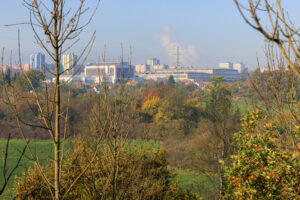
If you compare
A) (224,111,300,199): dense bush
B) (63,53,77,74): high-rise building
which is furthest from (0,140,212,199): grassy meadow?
(63,53,77,74): high-rise building

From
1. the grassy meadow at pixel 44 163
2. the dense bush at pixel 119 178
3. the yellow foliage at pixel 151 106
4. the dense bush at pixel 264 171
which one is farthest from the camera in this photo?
the yellow foliage at pixel 151 106

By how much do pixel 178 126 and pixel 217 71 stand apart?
118 metres

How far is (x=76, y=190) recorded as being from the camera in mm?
7371

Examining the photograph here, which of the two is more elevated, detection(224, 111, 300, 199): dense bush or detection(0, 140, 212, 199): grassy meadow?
detection(224, 111, 300, 199): dense bush

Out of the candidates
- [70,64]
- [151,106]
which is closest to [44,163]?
[151,106]

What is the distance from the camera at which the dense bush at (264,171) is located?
529 cm

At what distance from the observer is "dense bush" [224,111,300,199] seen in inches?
208

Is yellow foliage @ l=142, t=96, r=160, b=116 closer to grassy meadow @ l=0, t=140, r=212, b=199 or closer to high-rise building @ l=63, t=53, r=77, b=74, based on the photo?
grassy meadow @ l=0, t=140, r=212, b=199

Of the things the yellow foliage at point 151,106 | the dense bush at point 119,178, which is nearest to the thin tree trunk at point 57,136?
the dense bush at point 119,178

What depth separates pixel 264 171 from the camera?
219 inches

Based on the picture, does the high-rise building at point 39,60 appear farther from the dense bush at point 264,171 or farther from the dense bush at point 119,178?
the dense bush at point 264,171

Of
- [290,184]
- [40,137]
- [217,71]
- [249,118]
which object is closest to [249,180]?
[290,184]

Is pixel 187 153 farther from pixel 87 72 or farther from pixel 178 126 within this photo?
pixel 87 72

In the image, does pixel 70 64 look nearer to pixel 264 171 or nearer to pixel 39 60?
pixel 39 60
